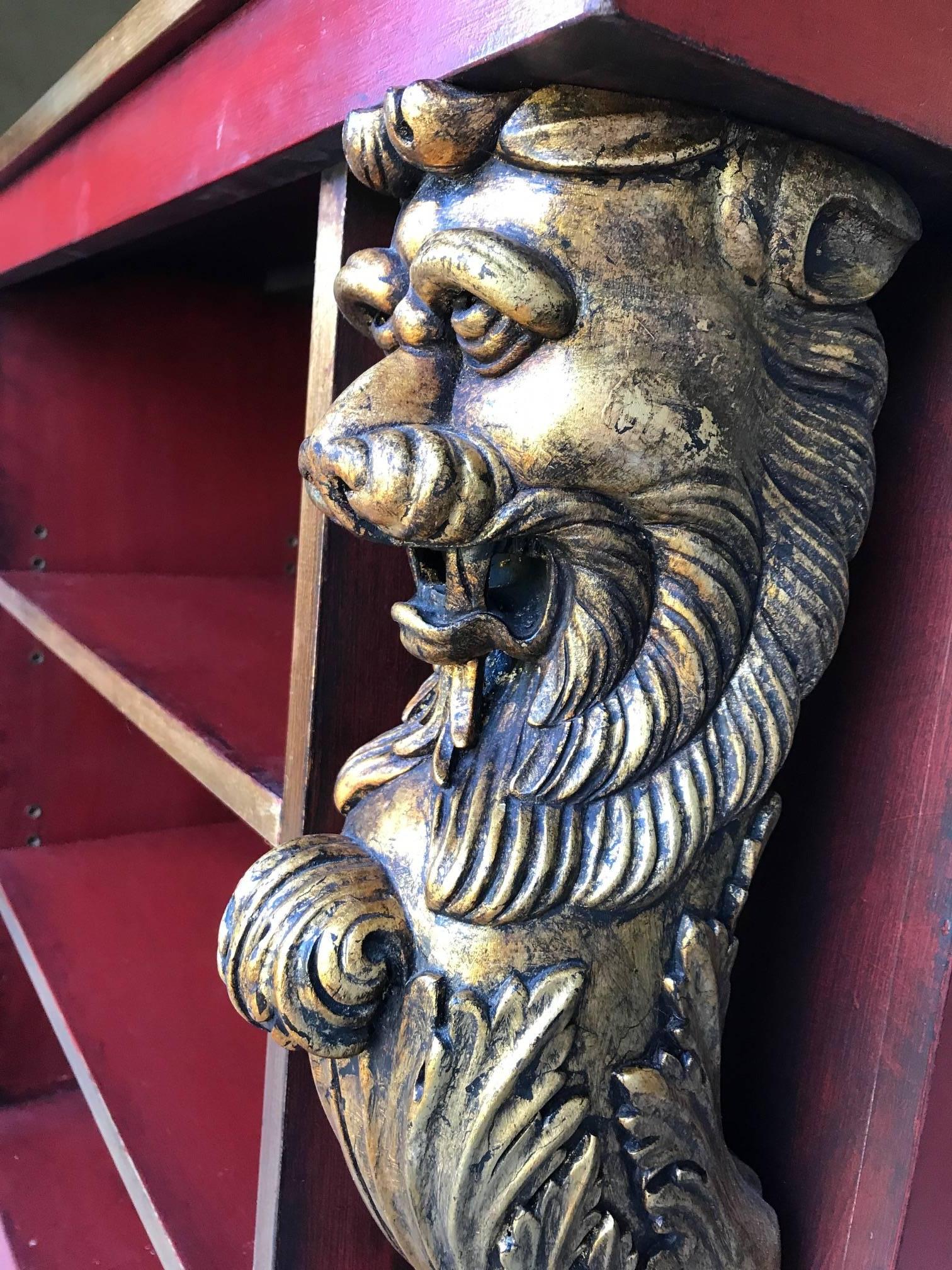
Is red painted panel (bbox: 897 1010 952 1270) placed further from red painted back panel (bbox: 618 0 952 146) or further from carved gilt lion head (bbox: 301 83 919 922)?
red painted back panel (bbox: 618 0 952 146)

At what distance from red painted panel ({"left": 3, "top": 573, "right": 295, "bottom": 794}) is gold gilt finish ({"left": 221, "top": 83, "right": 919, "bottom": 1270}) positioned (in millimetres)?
208

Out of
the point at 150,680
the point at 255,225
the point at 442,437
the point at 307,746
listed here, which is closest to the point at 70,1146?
the point at 150,680

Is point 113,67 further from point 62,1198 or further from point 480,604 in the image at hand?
point 62,1198

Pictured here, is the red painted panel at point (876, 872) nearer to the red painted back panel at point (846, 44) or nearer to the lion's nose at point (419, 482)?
the red painted back panel at point (846, 44)

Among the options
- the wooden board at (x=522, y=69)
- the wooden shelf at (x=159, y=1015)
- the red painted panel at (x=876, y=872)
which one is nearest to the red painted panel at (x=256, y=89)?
the wooden board at (x=522, y=69)

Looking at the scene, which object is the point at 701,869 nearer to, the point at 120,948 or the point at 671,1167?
the point at 671,1167

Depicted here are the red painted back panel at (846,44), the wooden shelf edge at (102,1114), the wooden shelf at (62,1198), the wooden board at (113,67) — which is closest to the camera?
the red painted back panel at (846,44)

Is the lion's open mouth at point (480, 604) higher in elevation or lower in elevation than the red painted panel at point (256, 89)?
lower

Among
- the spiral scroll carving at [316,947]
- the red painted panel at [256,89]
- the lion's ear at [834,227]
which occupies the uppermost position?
the red painted panel at [256,89]

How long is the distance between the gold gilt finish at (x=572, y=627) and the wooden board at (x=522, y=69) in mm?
17

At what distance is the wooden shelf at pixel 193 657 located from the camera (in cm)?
61

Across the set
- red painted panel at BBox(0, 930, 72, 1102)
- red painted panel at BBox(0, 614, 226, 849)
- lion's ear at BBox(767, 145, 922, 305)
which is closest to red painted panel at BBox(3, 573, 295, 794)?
red painted panel at BBox(0, 614, 226, 849)

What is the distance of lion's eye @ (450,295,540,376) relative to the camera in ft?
1.09

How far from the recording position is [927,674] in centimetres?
43
